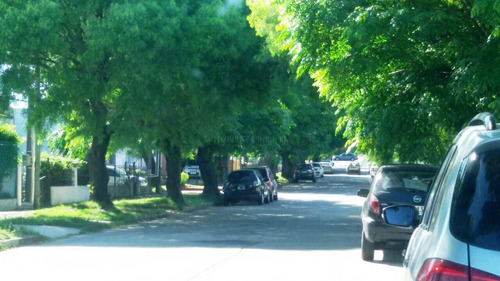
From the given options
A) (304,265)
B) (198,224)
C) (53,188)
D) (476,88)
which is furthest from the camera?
(53,188)

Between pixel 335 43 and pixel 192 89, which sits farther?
pixel 192 89

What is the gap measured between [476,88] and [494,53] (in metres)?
0.64

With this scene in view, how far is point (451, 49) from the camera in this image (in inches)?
535

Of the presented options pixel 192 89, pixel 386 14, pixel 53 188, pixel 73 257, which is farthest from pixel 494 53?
pixel 53 188

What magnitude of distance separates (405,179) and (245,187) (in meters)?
20.4

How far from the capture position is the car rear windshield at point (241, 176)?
33.6m

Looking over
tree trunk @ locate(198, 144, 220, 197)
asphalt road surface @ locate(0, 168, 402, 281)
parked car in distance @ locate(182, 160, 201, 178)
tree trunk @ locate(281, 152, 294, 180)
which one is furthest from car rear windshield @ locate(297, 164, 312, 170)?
asphalt road surface @ locate(0, 168, 402, 281)

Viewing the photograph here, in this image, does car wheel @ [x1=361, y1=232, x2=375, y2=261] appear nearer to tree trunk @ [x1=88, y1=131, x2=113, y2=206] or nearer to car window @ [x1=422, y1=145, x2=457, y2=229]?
car window @ [x1=422, y1=145, x2=457, y2=229]

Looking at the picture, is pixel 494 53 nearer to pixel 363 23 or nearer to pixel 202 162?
pixel 363 23

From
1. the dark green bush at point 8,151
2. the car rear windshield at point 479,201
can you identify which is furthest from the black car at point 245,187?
the car rear windshield at point 479,201

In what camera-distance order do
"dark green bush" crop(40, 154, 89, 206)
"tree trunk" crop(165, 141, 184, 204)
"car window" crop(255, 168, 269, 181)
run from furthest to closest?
"car window" crop(255, 168, 269, 181)
"tree trunk" crop(165, 141, 184, 204)
"dark green bush" crop(40, 154, 89, 206)

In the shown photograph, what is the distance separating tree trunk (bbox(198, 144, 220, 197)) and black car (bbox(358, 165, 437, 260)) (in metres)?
23.0

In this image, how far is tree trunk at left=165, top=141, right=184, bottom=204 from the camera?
30.4m

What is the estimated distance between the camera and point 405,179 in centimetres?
1330
